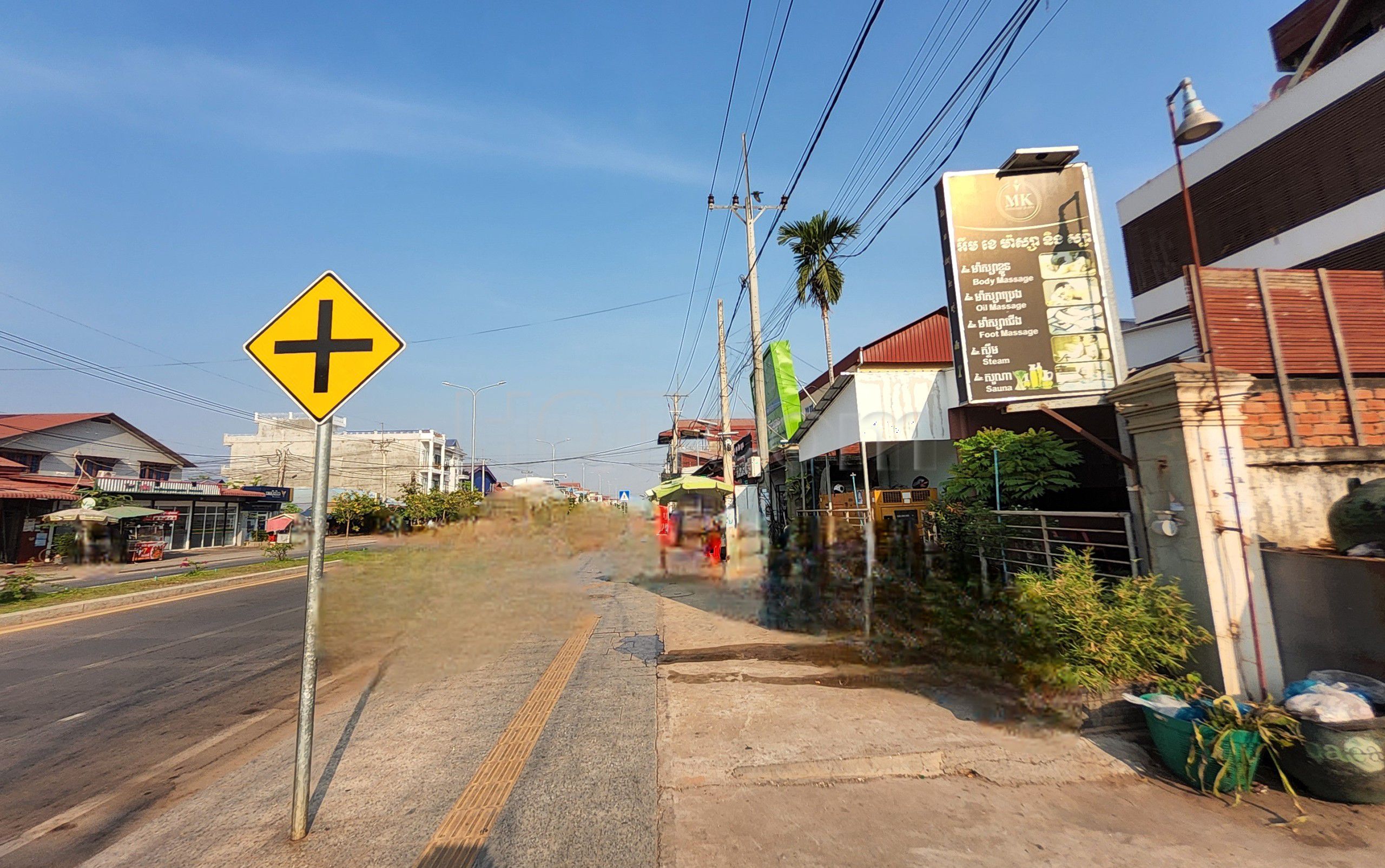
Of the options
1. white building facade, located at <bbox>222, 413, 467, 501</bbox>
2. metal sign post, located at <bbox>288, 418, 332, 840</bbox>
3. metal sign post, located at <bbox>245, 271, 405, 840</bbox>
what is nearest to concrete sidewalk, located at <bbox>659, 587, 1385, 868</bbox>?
metal sign post, located at <bbox>288, 418, 332, 840</bbox>

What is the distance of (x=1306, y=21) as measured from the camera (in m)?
16.4

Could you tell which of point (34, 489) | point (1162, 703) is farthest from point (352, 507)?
point (1162, 703)

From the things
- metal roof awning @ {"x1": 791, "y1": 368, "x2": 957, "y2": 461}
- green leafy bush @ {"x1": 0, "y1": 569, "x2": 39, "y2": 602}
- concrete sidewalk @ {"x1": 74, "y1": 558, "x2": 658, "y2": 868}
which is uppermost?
metal roof awning @ {"x1": 791, "y1": 368, "x2": 957, "y2": 461}

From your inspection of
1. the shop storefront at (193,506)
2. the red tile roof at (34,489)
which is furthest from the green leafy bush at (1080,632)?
the shop storefront at (193,506)

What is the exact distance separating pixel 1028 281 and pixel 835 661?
6121mm

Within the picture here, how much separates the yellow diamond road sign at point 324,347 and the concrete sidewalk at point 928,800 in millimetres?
3135

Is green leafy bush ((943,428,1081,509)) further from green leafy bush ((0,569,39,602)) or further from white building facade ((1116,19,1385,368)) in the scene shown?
green leafy bush ((0,569,39,602))

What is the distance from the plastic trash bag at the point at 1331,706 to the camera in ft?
11.3

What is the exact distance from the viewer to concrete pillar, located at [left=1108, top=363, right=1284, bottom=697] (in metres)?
4.40

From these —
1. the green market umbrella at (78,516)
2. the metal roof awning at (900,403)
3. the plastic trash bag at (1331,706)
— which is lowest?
the plastic trash bag at (1331,706)

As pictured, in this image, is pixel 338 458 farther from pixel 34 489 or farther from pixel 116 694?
pixel 116 694

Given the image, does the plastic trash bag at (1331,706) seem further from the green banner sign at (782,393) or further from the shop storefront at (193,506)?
the shop storefront at (193,506)

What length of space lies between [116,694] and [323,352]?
5.58 meters

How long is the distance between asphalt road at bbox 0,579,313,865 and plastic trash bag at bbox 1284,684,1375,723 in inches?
275
